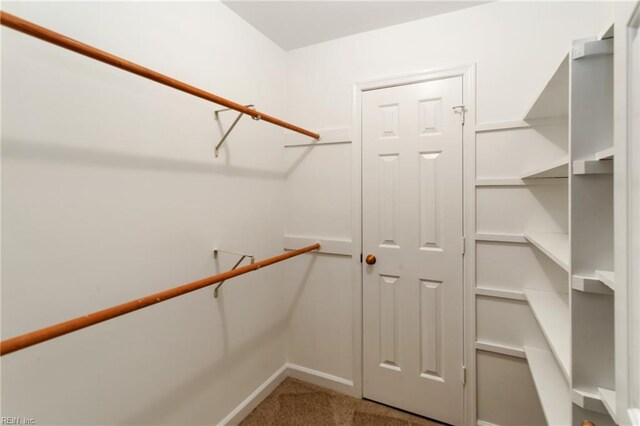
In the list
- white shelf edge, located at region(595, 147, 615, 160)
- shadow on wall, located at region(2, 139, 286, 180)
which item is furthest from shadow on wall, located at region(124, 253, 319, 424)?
white shelf edge, located at region(595, 147, 615, 160)

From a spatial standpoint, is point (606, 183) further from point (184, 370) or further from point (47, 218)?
point (184, 370)

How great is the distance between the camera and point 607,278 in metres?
0.71

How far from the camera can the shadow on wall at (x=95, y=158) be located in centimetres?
93

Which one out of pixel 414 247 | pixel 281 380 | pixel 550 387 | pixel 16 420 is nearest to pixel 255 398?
pixel 281 380

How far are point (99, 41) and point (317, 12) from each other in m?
1.20

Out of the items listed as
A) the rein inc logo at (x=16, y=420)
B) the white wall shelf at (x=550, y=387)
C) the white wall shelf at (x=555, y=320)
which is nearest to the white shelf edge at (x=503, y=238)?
the white wall shelf at (x=555, y=320)

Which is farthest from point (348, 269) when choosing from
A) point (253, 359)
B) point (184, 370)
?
point (184, 370)

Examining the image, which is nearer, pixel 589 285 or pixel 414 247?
pixel 589 285

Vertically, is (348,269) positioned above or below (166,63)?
below

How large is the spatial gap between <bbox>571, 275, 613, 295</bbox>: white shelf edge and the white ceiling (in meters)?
1.64

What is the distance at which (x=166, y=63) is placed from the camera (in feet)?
4.58

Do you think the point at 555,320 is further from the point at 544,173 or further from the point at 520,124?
the point at 520,124

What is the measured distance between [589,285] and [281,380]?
6.70 ft

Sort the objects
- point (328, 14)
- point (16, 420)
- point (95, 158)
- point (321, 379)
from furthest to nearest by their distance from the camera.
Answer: point (321, 379), point (328, 14), point (95, 158), point (16, 420)
